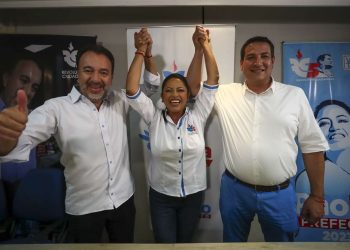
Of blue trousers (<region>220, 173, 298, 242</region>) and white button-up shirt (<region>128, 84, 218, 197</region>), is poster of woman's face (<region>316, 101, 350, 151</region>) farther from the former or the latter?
white button-up shirt (<region>128, 84, 218, 197</region>)

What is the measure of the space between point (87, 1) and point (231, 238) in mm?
1518

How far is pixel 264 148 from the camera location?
1.42 m

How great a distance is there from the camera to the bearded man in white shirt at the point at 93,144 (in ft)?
4.53

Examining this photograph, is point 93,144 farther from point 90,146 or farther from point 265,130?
point 265,130

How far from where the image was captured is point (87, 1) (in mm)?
1453

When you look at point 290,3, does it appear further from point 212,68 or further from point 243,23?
point 212,68

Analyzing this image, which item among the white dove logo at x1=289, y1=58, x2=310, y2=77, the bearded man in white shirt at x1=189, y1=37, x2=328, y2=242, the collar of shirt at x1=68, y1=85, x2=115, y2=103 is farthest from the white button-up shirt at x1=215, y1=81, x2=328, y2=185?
the collar of shirt at x1=68, y1=85, x2=115, y2=103

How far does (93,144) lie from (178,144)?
440mm

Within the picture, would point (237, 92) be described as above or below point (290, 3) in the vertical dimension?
below

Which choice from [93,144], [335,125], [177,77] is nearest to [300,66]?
[335,125]

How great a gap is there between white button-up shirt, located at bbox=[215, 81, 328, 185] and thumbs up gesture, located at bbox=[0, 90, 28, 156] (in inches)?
37.0

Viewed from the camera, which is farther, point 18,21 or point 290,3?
point 18,21

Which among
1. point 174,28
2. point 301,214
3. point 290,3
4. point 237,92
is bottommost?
point 301,214

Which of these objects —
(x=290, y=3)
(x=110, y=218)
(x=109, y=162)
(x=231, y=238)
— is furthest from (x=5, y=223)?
(x=290, y=3)
